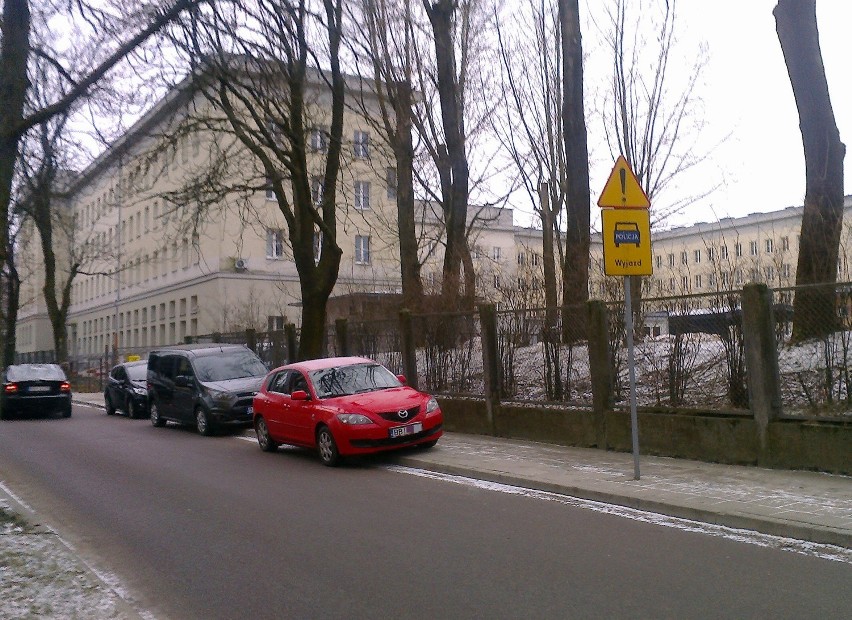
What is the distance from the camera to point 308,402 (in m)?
13.5

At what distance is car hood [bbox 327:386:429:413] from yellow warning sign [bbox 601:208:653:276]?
13.8ft

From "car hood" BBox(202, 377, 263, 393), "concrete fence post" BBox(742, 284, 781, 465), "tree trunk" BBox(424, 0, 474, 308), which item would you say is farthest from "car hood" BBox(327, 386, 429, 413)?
"tree trunk" BBox(424, 0, 474, 308)

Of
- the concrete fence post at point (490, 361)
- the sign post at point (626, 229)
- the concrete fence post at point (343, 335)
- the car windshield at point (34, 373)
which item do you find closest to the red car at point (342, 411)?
the concrete fence post at point (490, 361)

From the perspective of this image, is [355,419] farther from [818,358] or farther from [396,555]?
[818,358]

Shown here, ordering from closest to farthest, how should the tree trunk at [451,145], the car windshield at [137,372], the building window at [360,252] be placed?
1. the tree trunk at [451,145]
2. the car windshield at [137,372]
3. the building window at [360,252]

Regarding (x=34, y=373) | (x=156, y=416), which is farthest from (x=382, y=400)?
(x=34, y=373)

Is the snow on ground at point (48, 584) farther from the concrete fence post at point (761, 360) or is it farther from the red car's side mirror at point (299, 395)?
the concrete fence post at point (761, 360)

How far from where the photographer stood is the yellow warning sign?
10086 mm

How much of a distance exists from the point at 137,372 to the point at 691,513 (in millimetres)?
20823

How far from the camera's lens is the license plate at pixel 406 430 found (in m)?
12.6

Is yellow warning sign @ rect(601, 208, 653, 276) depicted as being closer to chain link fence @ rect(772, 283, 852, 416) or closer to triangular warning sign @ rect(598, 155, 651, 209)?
triangular warning sign @ rect(598, 155, 651, 209)

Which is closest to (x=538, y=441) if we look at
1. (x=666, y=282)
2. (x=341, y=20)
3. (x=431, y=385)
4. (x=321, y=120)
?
(x=431, y=385)

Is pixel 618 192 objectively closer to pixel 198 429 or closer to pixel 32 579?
pixel 32 579

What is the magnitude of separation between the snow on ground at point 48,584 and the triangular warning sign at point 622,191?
677 centimetres
